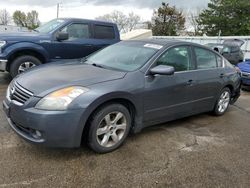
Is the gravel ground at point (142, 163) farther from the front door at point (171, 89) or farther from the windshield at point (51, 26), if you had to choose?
the windshield at point (51, 26)

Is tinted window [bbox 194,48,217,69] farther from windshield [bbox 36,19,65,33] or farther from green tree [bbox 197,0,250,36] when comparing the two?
green tree [bbox 197,0,250,36]

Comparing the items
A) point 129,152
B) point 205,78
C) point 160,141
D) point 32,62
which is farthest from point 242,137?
point 32,62

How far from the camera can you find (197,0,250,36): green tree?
35.4 meters

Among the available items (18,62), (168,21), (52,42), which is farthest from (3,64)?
(168,21)

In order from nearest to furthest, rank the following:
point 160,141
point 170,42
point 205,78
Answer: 1. point 160,141
2. point 170,42
3. point 205,78

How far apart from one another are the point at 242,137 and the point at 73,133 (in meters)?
2.82

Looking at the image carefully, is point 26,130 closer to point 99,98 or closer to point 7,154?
point 7,154

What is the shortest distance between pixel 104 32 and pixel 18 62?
2.58 meters

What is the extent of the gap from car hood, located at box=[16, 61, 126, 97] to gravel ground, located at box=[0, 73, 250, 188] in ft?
2.69

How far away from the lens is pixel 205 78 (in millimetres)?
4828

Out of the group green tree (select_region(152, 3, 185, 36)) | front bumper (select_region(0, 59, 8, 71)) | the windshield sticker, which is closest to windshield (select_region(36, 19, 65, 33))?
front bumper (select_region(0, 59, 8, 71))

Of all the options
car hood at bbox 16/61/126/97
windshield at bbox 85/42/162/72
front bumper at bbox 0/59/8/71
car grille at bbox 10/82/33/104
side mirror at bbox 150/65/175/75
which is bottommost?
front bumper at bbox 0/59/8/71

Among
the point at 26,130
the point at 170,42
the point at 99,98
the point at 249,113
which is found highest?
the point at 170,42

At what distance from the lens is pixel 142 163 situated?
134 inches
